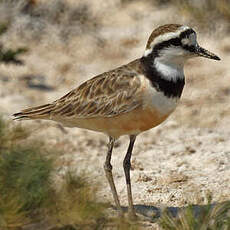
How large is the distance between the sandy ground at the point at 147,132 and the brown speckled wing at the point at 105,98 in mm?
489

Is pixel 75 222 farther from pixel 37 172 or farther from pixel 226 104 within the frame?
pixel 226 104

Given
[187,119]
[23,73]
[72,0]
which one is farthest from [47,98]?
[72,0]

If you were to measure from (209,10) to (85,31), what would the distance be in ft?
6.48

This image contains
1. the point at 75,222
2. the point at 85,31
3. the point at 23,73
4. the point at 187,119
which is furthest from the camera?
the point at 85,31

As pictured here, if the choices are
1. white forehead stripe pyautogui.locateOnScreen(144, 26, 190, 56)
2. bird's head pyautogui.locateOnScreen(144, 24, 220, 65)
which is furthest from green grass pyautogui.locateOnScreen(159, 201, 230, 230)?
white forehead stripe pyautogui.locateOnScreen(144, 26, 190, 56)

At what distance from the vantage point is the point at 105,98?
5.11m

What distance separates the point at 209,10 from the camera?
10008mm

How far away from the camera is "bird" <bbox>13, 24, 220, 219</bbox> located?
4.79 metres

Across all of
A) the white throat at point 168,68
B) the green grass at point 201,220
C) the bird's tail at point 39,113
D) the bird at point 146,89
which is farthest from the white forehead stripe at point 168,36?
the green grass at point 201,220

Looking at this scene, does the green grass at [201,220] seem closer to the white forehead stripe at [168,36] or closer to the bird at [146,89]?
the bird at [146,89]

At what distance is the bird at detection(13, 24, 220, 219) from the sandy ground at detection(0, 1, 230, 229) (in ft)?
1.58

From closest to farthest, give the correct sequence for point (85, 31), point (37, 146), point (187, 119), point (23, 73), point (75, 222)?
1. point (75, 222)
2. point (37, 146)
3. point (187, 119)
4. point (23, 73)
5. point (85, 31)

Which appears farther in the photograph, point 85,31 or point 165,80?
point 85,31

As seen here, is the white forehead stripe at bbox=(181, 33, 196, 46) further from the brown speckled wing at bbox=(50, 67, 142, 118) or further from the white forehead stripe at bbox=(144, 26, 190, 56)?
the brown speckled wing at bbox=(50, 67, 142, 118)
